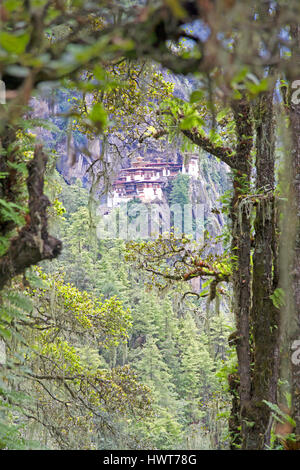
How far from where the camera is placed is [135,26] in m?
1.22

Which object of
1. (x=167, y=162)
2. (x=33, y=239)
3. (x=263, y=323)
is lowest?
(x=263, y=323)

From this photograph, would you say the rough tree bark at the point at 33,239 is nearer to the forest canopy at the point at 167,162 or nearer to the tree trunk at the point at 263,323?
the forest canopy at the point at 167,162

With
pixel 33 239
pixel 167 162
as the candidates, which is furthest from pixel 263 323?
pixel 33 239

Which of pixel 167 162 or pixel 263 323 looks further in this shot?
pixel 167 162

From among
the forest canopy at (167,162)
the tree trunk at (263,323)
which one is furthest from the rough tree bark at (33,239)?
the tree trunk at (263,323)

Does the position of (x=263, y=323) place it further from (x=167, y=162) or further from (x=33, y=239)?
(x=33, y=239)

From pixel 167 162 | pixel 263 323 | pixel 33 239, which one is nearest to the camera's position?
pixel 33 239

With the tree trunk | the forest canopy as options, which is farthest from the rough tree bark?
the tree trunk

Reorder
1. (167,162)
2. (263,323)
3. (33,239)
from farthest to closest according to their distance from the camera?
(167,162) → (263,323) → (33,239)

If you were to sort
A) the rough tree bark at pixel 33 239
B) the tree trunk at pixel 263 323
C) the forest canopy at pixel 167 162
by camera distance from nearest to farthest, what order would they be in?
the forest canopy at pixel 167 162
the rough tree bark at pixel 33 239
the tree trunk at pixel 263 323

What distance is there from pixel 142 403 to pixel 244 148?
4044 millimetres

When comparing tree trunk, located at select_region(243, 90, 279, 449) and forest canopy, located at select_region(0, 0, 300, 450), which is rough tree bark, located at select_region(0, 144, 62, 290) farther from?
tree trunk, located at select_region(243, 90, 279, 449)
